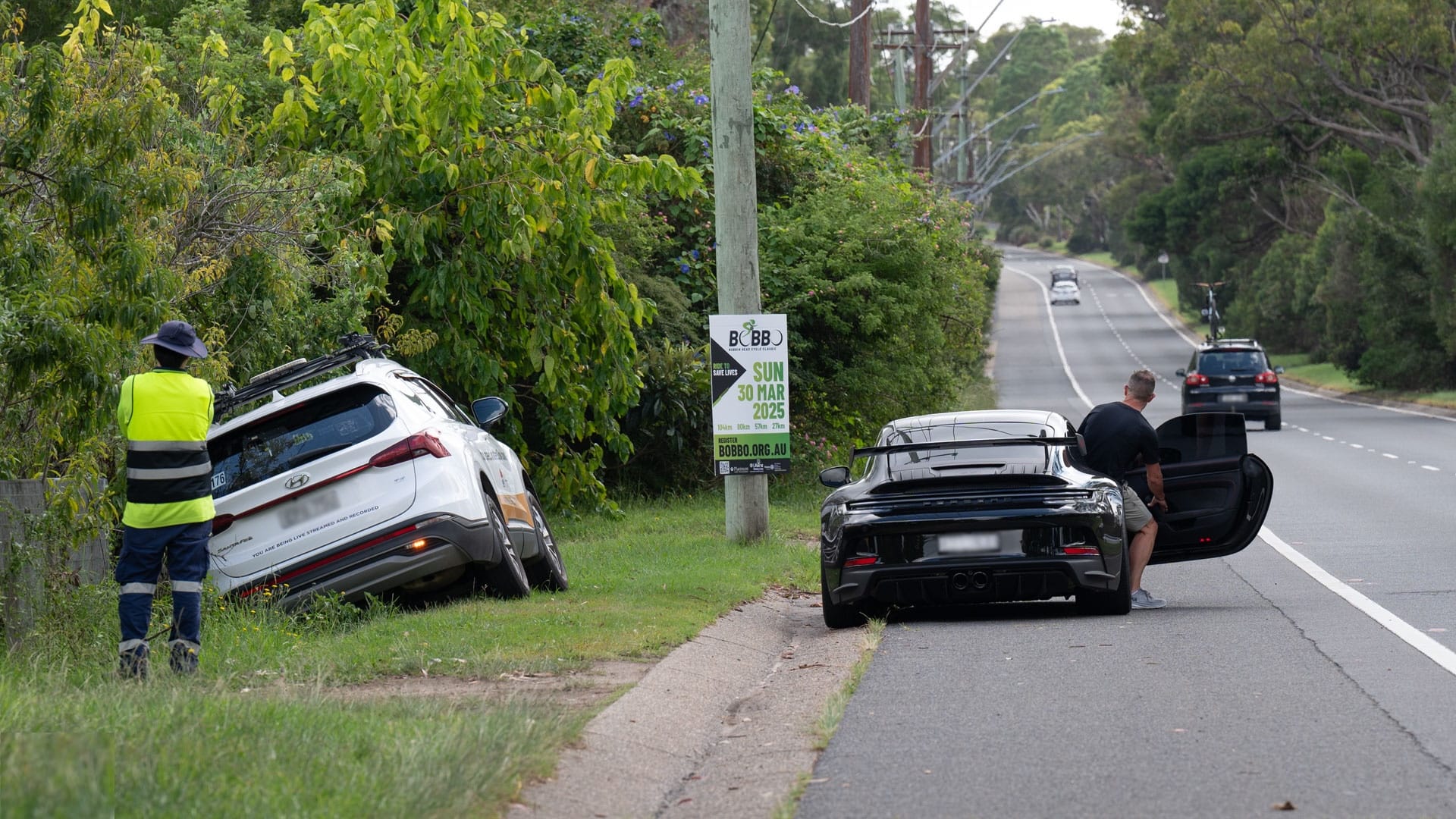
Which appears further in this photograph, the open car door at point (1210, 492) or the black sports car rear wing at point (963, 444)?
the open car door at point (1210, 492)

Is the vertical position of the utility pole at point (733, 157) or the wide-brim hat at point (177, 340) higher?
the utility pole at point (733, 157)

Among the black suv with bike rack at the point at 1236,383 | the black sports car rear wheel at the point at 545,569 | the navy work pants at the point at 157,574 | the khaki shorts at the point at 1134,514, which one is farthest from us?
the black suv with bike rack at the point at 1236,383

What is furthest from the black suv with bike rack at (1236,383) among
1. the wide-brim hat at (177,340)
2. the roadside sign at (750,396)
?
the wide-brim hat at (177,340)

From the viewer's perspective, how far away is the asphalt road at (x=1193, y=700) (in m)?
5.95

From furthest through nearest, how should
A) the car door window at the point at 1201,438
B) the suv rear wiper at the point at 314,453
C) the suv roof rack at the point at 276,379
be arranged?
1. the car door window at the point at 1201,438
2. the suv roof rack at the point at 276,379
3. the suv rear wiper at the point at 314,453

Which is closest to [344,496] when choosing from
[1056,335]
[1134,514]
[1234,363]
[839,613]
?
[839,613]

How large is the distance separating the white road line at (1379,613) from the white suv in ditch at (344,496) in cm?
511

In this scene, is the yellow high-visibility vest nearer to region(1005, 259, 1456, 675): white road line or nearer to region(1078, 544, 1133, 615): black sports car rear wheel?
region(1078, 544, 1133, 615): black sports car rear wheel

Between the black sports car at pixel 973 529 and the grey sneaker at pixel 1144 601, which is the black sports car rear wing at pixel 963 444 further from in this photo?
the grey sneaker at pixel 1144 601

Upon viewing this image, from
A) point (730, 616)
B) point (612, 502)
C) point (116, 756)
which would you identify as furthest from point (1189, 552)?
point (116, 756)

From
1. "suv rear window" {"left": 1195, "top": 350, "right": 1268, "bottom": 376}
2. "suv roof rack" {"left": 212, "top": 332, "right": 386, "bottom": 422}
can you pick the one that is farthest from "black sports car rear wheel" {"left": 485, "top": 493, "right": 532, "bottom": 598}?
"suv rear window" {"left": 1195, "top": 350, "right": 1268, "bottom": 376}

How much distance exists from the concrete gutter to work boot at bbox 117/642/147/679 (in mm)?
2185

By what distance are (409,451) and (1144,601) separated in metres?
4.89

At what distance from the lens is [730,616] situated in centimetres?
1066
